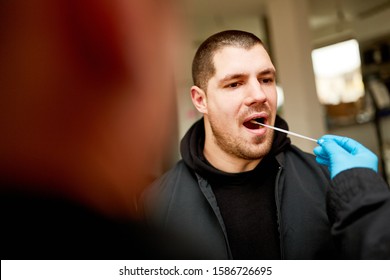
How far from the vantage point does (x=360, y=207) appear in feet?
1.87

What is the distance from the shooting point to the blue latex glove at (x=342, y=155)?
0.63 meters

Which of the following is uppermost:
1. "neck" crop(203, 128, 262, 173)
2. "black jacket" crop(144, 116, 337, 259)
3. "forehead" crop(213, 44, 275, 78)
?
"forehead" crop(213, 44, 275, 78)

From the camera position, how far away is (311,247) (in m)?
0.75

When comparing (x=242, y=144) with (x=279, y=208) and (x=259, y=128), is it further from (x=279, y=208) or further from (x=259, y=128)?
(x=279, y=208)

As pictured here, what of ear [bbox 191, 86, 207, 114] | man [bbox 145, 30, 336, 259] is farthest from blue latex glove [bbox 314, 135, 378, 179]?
ear [bbox 191, 86, 207, 114]

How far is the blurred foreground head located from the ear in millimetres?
46

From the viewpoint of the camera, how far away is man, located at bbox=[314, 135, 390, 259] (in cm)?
57

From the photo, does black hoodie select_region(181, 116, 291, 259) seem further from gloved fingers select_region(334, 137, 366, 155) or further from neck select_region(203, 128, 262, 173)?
gloved fingers select_region(334, 137, 366, 155)

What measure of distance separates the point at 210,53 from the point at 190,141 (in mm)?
194

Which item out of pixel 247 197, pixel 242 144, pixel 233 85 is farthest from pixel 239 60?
pixel 247 197

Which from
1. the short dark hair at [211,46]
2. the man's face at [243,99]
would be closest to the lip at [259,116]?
the man's face at [243,99]

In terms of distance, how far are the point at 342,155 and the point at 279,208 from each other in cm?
19

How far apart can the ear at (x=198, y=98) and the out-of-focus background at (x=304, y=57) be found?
0.01m
